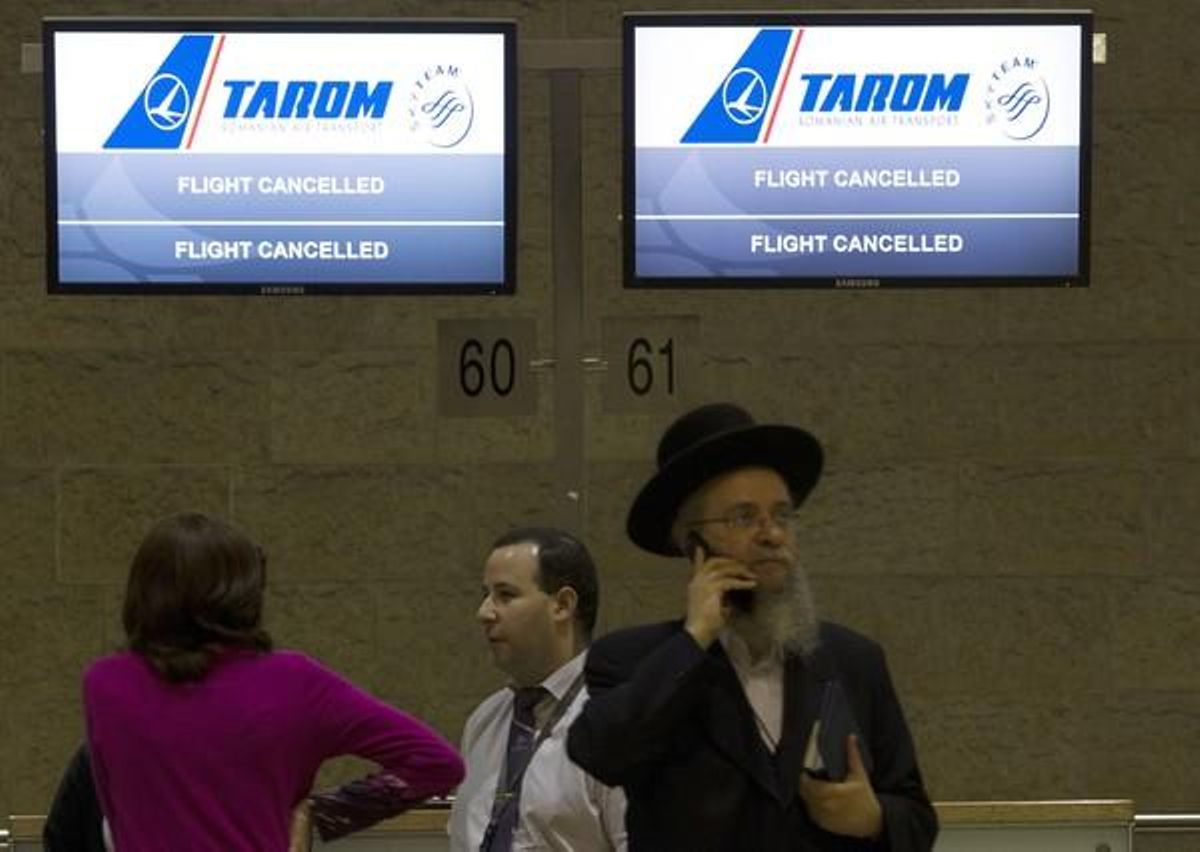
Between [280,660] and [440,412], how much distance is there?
9.19 feet

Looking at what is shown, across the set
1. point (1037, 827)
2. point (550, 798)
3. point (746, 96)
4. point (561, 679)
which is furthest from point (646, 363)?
point (550, 798)

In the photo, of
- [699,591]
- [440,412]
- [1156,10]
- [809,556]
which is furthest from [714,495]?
[1156,10]

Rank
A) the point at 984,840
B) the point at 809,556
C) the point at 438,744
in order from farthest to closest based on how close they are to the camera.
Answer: the point at 809,556
the point at 984,840
the point at 438,744

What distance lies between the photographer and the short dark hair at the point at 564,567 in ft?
16.4

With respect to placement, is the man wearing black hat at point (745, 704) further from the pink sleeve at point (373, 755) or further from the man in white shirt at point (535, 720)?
the man in white shirt at point (535, 720)

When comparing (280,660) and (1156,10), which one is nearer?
(280,660)

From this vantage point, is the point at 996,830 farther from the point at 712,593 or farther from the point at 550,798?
the point at 712,593

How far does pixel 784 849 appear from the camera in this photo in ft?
12.0

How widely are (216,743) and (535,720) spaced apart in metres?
1.17

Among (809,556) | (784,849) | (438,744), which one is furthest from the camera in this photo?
(809,556)

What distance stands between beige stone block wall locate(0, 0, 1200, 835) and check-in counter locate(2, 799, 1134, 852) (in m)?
2.25

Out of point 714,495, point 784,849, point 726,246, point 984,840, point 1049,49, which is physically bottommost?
point 984,840

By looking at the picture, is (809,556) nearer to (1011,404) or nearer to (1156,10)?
(1011,404)

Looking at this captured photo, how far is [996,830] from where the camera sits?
646cm
